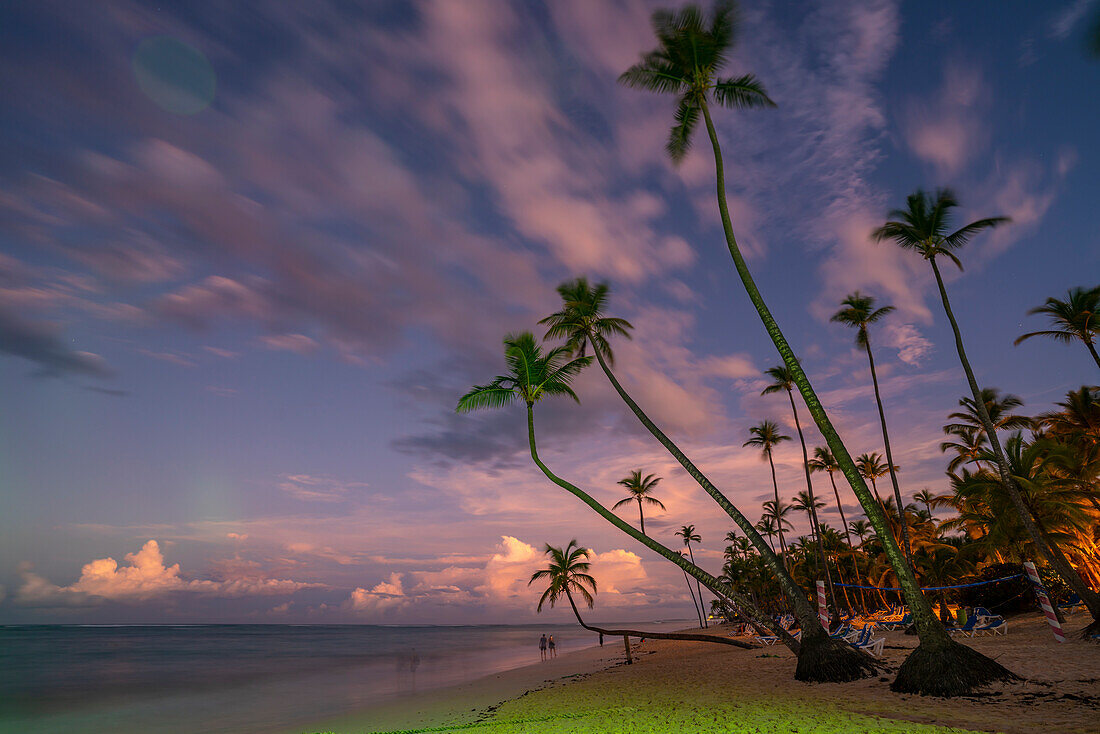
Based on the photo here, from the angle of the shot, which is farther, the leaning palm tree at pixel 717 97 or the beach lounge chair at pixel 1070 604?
the beach lounge chair at pixel 1070 604

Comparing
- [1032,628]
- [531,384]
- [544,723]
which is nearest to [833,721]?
[544,723]

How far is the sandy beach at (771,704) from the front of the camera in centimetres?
856

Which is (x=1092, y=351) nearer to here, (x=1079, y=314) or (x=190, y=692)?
(x=1079, y=314)

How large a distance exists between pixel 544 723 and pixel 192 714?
68.5 ft

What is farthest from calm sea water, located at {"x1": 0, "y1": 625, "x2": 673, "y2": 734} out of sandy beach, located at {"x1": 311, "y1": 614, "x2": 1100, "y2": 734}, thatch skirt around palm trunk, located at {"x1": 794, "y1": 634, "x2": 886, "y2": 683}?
thatch skirt around palm trunk, located at {"x1": 794, "y1": 634, "x2": 886, "y2": 683}

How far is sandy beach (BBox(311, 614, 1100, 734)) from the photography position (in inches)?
337

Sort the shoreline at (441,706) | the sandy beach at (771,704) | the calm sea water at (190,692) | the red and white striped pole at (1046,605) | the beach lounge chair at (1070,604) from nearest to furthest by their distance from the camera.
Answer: the sandy beach at (771,704), the red and white striped pole at (1046,605), the shoreline at (441,706), the calm sea water at (190,692), the beach lounge chair at (1070,604)

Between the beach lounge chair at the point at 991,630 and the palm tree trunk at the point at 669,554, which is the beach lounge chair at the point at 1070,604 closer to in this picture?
the beach lounge chair at the point at 991,630

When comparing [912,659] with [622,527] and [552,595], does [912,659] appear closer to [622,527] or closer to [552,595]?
[622,527]

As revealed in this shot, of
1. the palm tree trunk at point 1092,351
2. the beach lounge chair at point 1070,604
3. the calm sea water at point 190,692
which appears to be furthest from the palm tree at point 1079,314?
the calm sea water at point 190,692

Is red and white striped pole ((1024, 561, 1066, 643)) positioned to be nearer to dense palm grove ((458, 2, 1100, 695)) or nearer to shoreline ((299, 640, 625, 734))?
dense palm grove ((458, 2, 1100, 695))

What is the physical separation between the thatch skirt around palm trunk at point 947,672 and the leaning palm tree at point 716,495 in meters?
2.28

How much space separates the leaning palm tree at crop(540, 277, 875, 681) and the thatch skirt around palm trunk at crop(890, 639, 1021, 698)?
89.6 inches

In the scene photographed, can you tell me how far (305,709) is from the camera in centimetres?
2341
